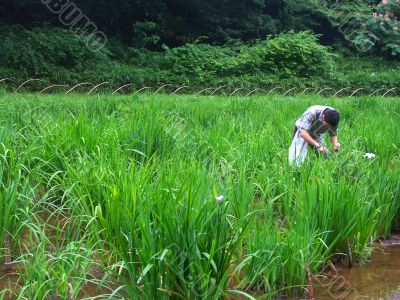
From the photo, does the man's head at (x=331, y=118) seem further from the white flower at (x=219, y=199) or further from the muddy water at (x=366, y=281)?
the white flower at (x=219, y=199)

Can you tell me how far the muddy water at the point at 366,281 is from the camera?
116 inches

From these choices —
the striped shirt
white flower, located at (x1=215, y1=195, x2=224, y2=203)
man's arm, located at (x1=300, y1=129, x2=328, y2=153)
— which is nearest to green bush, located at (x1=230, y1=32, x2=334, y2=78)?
the striped shirt

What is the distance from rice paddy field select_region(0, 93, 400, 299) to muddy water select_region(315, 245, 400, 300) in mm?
102

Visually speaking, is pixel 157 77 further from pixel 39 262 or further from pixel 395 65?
pixel 39 262

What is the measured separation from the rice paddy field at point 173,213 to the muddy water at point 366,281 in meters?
0.10

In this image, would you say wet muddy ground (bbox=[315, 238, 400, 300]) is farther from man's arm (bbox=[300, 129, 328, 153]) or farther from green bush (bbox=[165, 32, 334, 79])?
green bush (bbox=[165, 32, 334, 79])

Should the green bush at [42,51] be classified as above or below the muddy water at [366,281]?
above

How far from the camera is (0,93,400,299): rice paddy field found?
2.43m

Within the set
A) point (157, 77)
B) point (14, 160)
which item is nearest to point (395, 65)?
point (157, 77)

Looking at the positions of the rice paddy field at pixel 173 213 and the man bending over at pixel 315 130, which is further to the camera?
the man bending over at pixel 315 130

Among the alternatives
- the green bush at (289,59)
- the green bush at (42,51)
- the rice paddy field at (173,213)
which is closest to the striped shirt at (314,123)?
the rice paddy field at (173,213)

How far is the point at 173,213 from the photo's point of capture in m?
2.48

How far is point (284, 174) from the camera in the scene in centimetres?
393

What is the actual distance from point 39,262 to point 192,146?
2.34 meters
